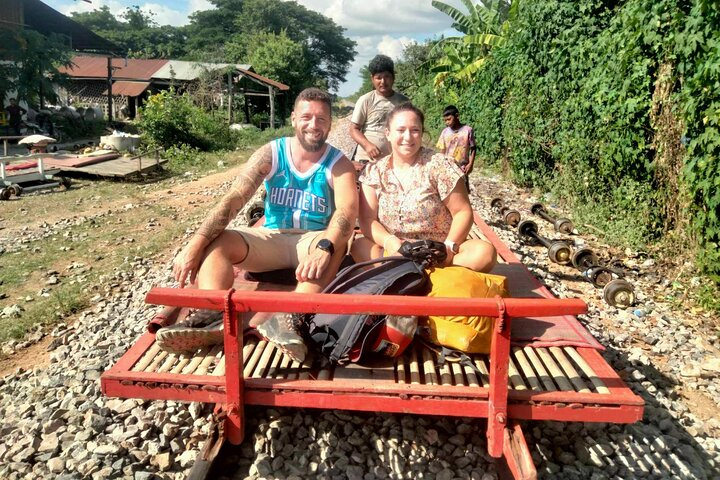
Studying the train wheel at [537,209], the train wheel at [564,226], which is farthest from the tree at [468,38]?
the train wheel at [564,226]

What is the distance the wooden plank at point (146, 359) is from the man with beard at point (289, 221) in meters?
0.15

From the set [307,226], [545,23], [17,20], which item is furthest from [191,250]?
[17,20]

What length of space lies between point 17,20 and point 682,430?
27.5m

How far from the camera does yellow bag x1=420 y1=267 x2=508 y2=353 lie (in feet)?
10.5

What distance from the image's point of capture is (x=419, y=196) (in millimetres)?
3898

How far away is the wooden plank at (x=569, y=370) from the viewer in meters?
2.96

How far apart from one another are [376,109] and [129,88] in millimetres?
32311

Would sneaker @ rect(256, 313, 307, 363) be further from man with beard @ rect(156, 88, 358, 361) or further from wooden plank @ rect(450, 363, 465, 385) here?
wooden plank @ rect(450, 363, 465, 385)

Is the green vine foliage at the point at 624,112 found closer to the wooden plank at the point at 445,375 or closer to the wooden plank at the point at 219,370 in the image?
the wooden plank at the point at 445,375

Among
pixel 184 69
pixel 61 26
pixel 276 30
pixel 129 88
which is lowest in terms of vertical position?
pixel 129 88

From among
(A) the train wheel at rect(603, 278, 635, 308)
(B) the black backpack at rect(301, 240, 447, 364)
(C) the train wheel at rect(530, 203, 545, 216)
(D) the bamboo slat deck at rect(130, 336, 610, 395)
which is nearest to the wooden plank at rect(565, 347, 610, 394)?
(D) the bamboo slat deck at rect(130, 336, 610, 395)

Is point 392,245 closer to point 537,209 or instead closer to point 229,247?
point 229,247

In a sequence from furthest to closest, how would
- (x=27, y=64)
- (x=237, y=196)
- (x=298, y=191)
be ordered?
(x=27, y=64) < (x=298, y=191) < (x=237, y=196)

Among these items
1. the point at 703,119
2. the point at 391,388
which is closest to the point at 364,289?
the point at 391,388
